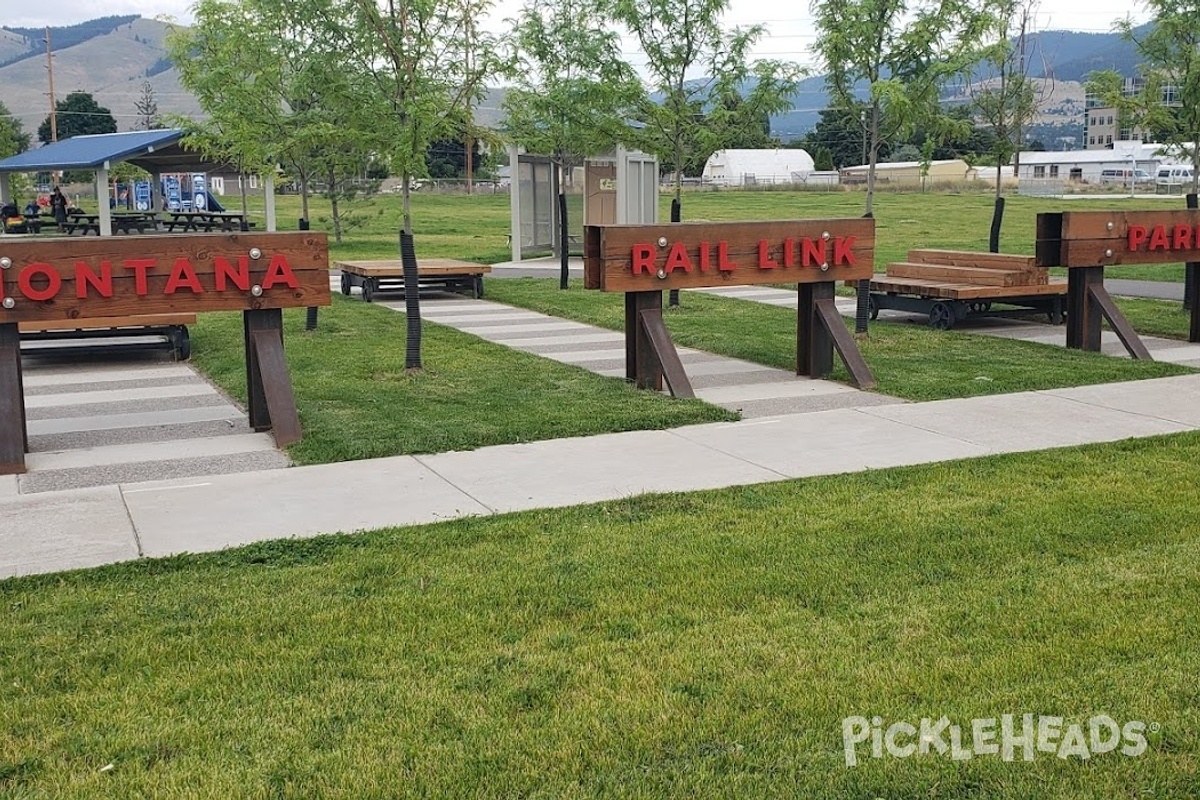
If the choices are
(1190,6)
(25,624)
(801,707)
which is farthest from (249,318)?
(1190,6)

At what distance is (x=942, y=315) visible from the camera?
587 inches

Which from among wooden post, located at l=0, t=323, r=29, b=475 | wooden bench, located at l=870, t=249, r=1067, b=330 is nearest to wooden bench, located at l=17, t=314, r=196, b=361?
wooden post, located at l=0, t=323, r=29, b=475

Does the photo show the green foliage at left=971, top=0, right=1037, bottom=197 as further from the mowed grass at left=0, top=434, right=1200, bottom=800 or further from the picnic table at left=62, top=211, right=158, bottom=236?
the picnic table at left=62, top=211, right=158, bottom=236

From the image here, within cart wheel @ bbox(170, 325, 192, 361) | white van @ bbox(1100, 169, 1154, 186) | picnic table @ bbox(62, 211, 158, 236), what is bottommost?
cart wheel @ bbox(170, 325, 192, 361)

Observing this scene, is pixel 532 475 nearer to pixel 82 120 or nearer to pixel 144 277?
pixel 144 277

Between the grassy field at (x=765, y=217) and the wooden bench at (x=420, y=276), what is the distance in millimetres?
7147

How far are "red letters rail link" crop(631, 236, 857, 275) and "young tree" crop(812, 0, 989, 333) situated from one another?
6.94ft

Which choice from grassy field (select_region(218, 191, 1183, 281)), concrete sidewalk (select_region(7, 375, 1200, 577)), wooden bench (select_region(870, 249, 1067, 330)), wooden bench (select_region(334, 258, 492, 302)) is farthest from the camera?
grassy field (select_region(218, 191, 1183, 281))

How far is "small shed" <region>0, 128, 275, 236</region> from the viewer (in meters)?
30.1

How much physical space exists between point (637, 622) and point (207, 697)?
167 cm

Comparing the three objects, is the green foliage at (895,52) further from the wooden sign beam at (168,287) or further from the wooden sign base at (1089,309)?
the wooden sign beam at (168,287)

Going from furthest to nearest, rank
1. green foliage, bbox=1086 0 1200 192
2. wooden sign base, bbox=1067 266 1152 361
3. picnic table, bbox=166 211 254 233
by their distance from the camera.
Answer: picnic table, bbox=166 211 254 233 → green foliage, bbox=1086 0 1200 192 → wooden sign base, bbox=1067 266 1152 361

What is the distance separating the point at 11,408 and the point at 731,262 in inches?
228

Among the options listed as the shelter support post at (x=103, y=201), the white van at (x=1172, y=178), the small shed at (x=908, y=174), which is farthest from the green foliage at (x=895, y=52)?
the small shed at (x=908, y=174)
